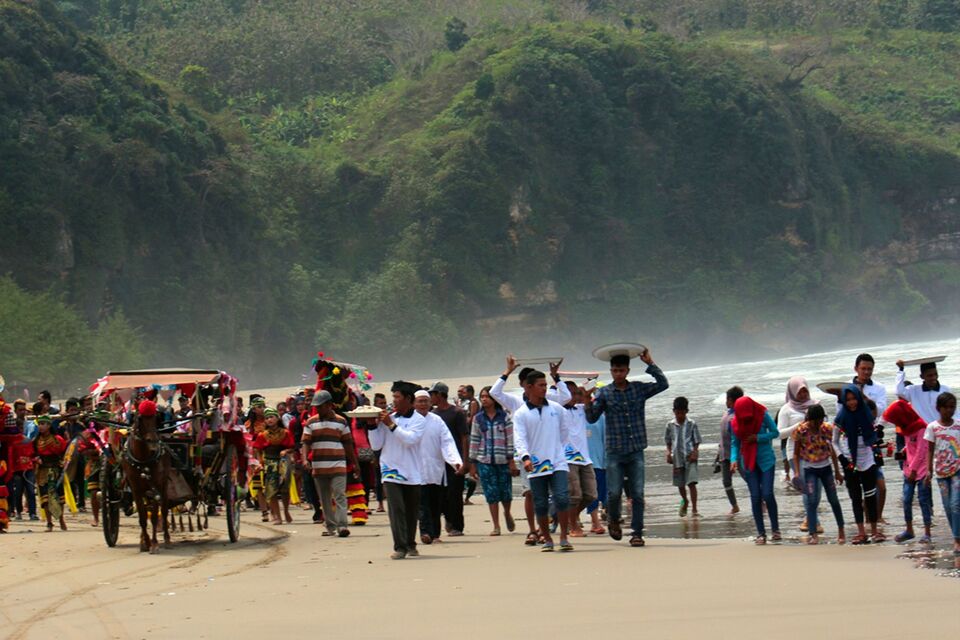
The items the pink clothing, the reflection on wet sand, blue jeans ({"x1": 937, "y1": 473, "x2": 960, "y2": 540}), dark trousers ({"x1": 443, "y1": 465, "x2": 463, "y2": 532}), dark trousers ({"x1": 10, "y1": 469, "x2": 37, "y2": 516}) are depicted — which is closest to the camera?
the reflection on wet sand

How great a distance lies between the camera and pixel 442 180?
8231 centimetres

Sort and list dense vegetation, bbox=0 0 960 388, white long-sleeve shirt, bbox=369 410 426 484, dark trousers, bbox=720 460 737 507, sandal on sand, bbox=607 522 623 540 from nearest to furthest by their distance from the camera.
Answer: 1. white long-sleeve shirt, bbox=369 410 426 484
2. sandal on sand, bbox=607 522 623 540
3. dark trousers, bbox=720 460 737 507
4. dense vegetation, bbox=0 0 960 388

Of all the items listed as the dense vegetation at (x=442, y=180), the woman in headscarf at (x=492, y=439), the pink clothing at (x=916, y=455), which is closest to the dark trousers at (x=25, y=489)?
the woman in headscarf at (x=492, y=439)

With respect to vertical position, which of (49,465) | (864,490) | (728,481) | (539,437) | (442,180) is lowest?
(864,490)

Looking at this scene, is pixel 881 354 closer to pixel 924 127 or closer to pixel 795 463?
pixel 924 127

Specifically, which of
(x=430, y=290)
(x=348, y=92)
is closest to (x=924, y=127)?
(x=348, y=92)

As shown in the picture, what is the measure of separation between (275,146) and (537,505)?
73934 mm

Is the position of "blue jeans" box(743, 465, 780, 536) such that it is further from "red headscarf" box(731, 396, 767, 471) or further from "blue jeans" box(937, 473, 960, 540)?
"blue jeans" box(937, 473, 960, 540)

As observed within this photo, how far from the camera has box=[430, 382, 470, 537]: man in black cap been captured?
14.9 m

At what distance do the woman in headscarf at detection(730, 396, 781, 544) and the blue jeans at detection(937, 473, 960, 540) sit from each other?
67.2 inches

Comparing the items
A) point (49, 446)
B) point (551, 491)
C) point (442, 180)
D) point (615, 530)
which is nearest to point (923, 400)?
point (615, 530)

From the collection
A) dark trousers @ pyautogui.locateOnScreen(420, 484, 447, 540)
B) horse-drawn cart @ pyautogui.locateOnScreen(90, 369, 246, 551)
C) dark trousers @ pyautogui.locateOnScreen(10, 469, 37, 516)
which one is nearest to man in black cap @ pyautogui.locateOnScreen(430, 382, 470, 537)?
dark trousers @ pyautogui.locateOnScreen(420, 484, 447, 540)

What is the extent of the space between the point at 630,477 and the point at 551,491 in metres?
0.77

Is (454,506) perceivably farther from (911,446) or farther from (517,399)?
(911,446)
